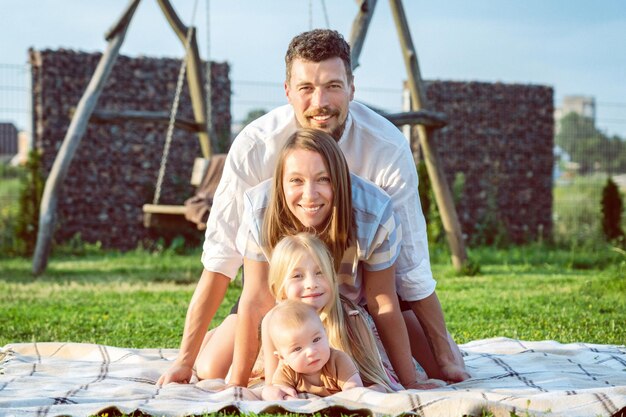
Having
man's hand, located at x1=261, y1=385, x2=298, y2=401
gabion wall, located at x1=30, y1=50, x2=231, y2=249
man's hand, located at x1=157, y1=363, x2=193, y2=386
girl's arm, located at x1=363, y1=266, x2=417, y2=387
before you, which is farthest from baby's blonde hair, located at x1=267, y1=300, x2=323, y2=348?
gabion wall, located at x1=30, y1=50, x2=231, y2=249

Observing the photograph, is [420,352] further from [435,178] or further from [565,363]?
[435,178]

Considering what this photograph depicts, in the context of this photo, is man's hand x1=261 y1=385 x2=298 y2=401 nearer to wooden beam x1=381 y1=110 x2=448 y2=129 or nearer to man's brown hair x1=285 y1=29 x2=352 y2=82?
man's brown hair x1=285 y1=29 x2=352 y2=82

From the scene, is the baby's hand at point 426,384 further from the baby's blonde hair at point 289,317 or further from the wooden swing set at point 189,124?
the wooden swing set at point 189,124

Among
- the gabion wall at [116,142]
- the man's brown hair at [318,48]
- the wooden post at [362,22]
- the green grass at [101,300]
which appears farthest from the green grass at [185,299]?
the man's brown hair at [318,48]

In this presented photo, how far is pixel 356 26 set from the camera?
268 inches

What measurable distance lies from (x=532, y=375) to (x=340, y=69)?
135 cm

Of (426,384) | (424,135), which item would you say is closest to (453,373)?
(426,384)

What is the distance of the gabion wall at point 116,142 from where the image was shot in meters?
10.5

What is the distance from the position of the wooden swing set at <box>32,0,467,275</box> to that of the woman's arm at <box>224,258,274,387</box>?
13.3 feet

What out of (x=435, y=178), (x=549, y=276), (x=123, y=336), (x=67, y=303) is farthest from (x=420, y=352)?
(x=549, y=276)

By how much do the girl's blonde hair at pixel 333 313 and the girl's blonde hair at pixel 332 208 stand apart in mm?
68

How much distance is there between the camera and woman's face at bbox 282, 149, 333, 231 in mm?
3020

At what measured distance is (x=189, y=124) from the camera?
8.22 metres

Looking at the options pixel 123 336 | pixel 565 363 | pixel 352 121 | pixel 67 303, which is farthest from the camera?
pixel 67 303
